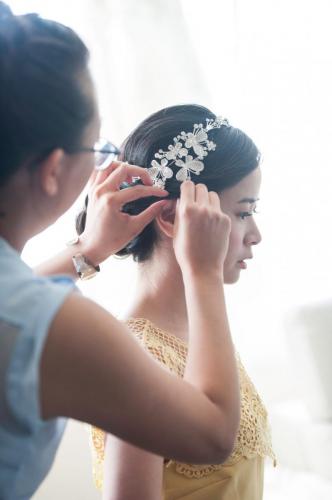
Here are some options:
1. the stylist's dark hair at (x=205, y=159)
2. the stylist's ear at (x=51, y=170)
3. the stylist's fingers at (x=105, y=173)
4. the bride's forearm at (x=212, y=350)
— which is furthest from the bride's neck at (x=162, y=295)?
the stylist's ear at (x=51, y=170)

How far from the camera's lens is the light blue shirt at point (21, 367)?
0.56 metres

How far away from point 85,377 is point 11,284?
12 centimetres

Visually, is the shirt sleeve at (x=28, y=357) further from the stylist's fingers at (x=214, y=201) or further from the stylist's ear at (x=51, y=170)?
the stylist's fingers at (x=214, y=201)

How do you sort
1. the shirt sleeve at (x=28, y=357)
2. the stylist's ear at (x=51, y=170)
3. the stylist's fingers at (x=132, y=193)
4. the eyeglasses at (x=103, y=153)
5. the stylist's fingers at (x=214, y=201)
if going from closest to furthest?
the shirt sleeve at (x=28, y=357), the stylist's ear at (x=51, y=170), the eyeglasses at (x=103, y=153), the stylist's fingers at (x=214, y=201), the stylist's fingers at (x=132, y=193)

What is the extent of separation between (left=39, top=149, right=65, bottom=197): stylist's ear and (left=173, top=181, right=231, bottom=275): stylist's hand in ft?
0.82

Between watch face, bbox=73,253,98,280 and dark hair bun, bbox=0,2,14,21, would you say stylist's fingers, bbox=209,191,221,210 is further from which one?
dark hair bun, bbox=0,2,14,21

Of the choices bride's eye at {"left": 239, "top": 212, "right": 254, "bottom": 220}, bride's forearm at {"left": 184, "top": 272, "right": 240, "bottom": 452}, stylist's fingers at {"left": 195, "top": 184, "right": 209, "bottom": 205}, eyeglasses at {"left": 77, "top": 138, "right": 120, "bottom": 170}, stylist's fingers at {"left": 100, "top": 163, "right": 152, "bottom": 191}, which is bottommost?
bride's eye at {"left": 239, "top": 212, "right": 254, "bottom": 220}

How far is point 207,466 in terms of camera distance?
1065 millimetres

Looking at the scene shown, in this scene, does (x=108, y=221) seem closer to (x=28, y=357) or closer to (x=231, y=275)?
(x=231, y=275)

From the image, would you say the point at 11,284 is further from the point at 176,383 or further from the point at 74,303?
the point at 176,383

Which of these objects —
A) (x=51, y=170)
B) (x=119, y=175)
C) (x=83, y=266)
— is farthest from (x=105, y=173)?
(x=51, y=170)

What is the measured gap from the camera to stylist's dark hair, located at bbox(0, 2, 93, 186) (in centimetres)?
63

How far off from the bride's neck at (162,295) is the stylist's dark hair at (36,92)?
58cm

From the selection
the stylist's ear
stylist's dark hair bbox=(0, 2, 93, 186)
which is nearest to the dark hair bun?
stylist's dark hair bbox=(0, 2, 93, 186)
